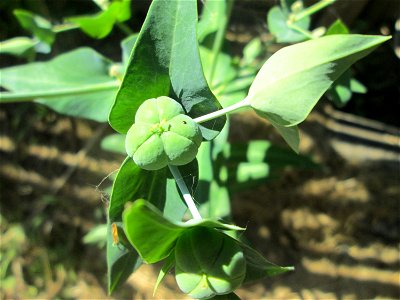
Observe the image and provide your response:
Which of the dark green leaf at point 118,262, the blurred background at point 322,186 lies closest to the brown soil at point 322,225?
the blurred background at point 322,186

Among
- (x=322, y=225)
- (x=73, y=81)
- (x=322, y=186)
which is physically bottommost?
(x=322, y=225)

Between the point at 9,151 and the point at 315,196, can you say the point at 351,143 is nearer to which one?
the point at 315,196

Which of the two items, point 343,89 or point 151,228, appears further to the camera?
point 343,89

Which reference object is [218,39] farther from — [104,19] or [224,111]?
[224,111]

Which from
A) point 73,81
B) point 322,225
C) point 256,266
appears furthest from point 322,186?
point 256,266

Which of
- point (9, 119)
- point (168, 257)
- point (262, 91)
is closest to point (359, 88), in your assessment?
point (262, 91)

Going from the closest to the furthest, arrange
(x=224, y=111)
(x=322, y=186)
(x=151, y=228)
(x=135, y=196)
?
(x=151, y=228) → (x=224, y=111) → (x=135, y=196) → (x=322, y=186)
